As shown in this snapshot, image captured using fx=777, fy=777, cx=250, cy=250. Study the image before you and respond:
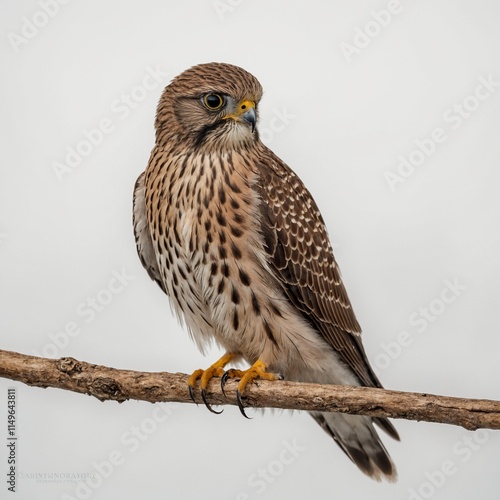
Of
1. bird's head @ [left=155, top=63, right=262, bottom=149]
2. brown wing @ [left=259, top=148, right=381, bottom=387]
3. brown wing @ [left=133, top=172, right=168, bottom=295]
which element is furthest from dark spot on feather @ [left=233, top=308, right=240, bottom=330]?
bird's head @ [left=155, top=63, right=262, bottom=149]

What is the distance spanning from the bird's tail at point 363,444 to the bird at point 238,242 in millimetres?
241

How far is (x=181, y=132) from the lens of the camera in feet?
15.8

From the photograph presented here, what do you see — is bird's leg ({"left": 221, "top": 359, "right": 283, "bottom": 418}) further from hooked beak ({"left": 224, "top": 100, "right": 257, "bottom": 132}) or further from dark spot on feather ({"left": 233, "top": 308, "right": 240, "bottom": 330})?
hooked beak ({"left": 224, "top": 100, "right": 257, "bottom": 132})

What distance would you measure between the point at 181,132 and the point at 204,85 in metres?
0.37

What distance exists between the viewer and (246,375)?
4562 mm

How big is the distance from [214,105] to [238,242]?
83 centimetres

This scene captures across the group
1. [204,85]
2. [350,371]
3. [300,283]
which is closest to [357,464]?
[350,371]

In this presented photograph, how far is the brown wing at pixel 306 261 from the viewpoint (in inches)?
189

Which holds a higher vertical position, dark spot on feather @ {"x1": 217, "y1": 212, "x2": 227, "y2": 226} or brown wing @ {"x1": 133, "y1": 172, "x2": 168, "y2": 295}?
dark spot on feather @ {"x1": 217, "y1": 212, "x2": 227, "y2": 226}

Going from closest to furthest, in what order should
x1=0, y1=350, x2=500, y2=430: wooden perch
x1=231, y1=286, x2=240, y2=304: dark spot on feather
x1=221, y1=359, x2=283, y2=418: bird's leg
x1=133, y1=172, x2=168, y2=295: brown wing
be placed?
1. x1=0, y1=350, x2=500, y2=430: wooden perch
2. x1=221, y1=359, x2=283, y2=418: bird's leg
3. x1=231, y1=286, x2=240, y2=304: dark spot on feather
4. x1=133, y1=172, x2=168, y2=295: brown wing

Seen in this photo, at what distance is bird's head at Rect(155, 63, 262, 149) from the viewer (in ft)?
15.0

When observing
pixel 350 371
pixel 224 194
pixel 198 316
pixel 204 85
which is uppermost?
pixel 204 85

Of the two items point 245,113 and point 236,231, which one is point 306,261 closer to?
point 236,231

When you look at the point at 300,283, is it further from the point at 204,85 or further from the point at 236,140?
the point at 204,85
